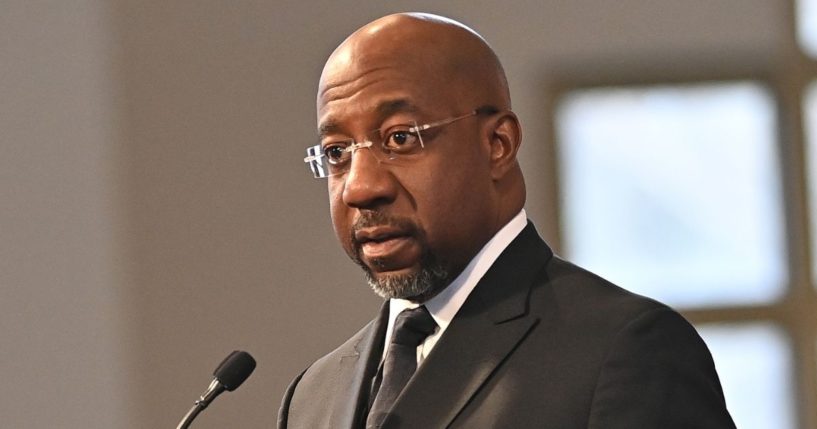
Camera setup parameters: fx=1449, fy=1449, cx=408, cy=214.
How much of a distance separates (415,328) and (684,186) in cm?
372

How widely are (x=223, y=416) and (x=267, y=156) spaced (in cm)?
98

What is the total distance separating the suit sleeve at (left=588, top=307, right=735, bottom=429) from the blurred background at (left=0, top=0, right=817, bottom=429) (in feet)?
11.2

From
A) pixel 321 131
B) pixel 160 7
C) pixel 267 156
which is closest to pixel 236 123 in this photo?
pixel 267 156

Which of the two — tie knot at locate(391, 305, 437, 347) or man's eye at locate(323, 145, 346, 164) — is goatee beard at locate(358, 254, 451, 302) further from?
man's eye at locate(323, 145, 346, 164)

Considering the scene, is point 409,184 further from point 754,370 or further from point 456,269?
point 754,370

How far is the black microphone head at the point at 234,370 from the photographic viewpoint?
7.70 feet

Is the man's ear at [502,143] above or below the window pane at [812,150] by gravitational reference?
above

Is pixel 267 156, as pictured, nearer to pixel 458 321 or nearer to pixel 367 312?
pixel 367 312

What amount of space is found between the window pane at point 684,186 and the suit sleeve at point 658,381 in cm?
373

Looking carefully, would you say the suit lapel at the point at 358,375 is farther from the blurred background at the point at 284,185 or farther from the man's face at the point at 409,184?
the blurred background at the point at 284,185

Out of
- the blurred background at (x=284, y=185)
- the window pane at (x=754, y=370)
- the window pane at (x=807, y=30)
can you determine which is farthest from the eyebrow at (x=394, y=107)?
the window pane at (x=807, y=30)

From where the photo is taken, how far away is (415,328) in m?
2.25

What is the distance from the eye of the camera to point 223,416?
5.34 m

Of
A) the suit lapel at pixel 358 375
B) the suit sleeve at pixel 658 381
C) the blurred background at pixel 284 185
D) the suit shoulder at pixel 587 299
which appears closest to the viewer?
the suit sleeve at pixel 658 381
